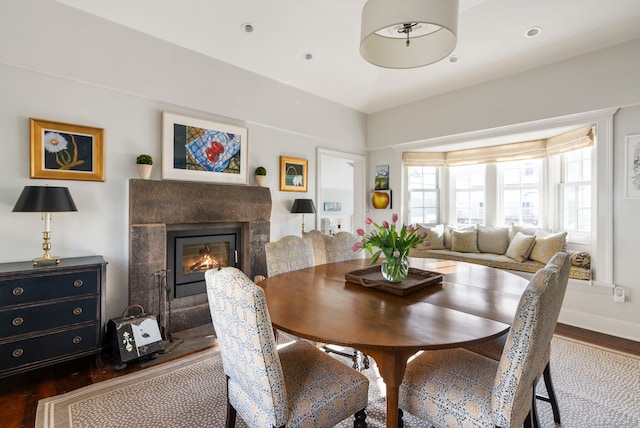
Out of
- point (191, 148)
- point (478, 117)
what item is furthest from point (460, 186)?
point (191, 148)

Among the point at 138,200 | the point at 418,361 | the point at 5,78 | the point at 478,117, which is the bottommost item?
the point at 418,361

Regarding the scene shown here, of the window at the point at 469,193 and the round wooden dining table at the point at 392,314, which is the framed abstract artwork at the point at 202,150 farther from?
the window at the point at 469,193

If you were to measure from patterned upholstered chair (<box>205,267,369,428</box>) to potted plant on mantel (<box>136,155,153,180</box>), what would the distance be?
2013mm

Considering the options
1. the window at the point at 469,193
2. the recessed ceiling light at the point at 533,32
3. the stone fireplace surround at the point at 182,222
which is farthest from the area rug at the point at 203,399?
the recessed ceiling light at the point at 533,32

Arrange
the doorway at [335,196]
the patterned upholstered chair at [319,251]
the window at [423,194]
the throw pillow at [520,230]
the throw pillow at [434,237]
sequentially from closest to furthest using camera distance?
the patterned upholstered chair at [319,251] < the throw pillow at [520,230] < the throw pillow at [434,237] < the window at [423,194] < the doorway at [335,196]

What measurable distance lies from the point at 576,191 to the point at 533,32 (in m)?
2.09

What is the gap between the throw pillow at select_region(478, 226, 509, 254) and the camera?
4.43 m

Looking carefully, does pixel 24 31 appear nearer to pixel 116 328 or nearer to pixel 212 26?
pixel 212 26

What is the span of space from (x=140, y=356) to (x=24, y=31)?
2735 millimetres

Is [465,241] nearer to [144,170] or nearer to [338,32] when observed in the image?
[338,32]

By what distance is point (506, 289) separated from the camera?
1854 mm

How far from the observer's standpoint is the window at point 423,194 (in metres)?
5.31

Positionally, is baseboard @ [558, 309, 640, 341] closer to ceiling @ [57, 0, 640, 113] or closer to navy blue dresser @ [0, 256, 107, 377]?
ceiling @ [57, 0, 640, 113]

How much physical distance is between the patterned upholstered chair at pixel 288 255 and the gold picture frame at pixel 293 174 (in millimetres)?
1515
